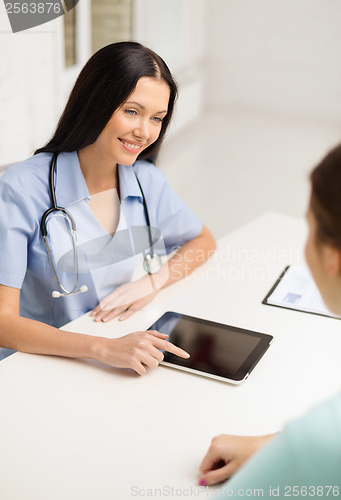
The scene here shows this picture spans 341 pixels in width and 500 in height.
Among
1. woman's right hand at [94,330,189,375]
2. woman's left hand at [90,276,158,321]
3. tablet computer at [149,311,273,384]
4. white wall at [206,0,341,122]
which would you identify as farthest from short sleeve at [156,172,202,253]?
white wall at [206,0,341,122]

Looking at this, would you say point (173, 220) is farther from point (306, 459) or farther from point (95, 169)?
point (306, 459)

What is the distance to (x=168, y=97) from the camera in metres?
1.48

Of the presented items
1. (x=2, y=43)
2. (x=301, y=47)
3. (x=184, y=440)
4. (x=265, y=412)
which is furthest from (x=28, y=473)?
(x=301, y=47)

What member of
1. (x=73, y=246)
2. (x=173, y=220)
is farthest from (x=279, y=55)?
(x=73, y=246)

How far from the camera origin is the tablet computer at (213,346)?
3.78 feet

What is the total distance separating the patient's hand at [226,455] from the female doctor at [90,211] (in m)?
0.35

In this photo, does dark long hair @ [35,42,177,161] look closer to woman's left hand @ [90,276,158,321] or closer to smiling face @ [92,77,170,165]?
smiling face @ [92,77,170,165]

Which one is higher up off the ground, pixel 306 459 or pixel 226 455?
pixel 306 459

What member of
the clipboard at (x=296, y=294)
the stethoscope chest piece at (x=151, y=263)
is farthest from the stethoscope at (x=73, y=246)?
the clipboard at (x=296, y=294)

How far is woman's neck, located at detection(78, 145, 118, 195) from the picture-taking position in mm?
1503

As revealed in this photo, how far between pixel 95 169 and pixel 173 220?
1.01ft

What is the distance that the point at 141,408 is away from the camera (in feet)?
3.42

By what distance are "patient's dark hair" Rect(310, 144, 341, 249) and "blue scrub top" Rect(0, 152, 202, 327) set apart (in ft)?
2.70

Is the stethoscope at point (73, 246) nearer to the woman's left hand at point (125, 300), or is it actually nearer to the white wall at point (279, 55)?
the woman's left hand at point (125, 300)
